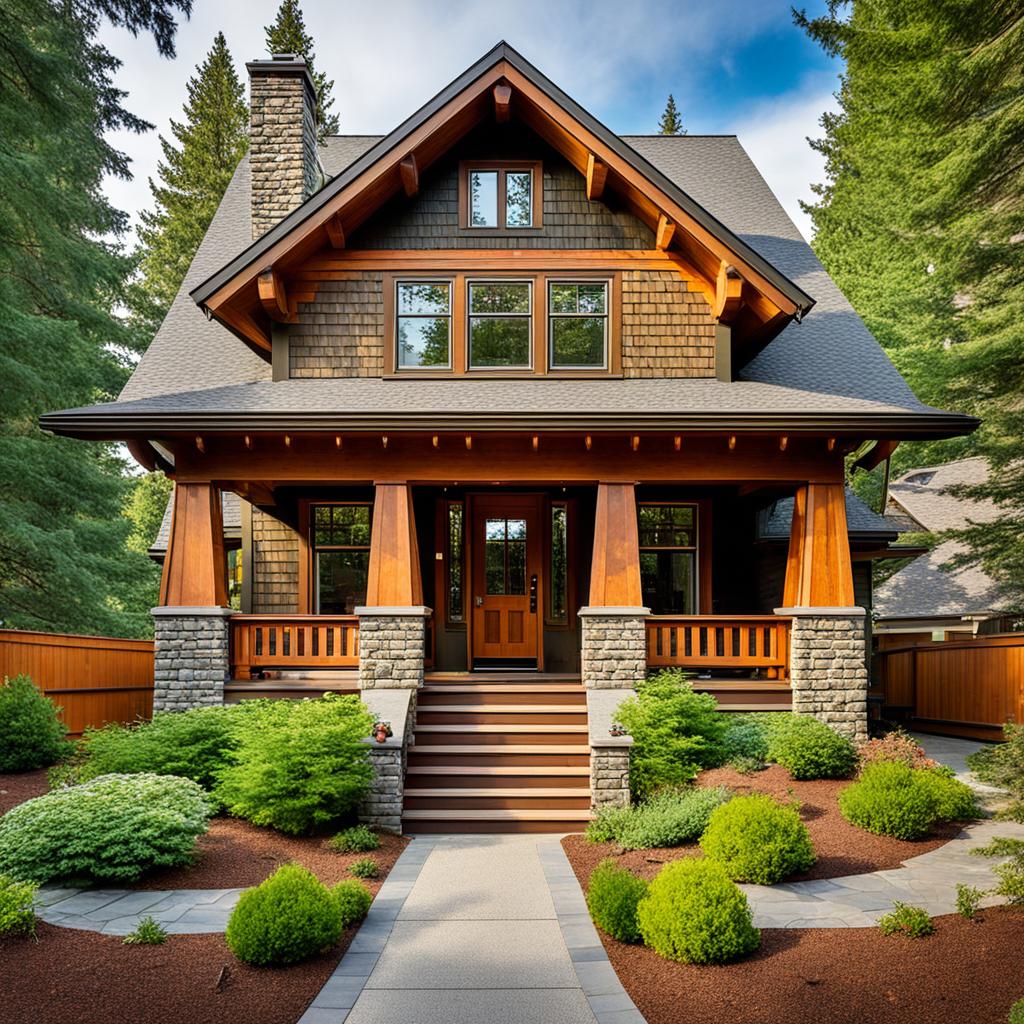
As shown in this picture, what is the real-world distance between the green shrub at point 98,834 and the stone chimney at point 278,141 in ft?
29.3

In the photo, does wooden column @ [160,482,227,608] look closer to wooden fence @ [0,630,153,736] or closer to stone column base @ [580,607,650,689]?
wooden fence @ [0,630,153,736]

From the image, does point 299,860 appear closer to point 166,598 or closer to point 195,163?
point 166,598

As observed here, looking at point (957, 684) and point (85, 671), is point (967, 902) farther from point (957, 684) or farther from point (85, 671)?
point (85, 671)

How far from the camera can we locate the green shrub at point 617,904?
216 inches

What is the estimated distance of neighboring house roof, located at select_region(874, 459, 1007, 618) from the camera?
832 inches

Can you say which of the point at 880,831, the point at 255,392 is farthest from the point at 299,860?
the point at 255,392

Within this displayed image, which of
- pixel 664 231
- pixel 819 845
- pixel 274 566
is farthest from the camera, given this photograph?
pixel 274 566

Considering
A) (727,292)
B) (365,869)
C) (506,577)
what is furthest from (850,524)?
(365,869)

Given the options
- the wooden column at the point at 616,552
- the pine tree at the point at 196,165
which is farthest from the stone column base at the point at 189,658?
the pine tree at the point at 196,165

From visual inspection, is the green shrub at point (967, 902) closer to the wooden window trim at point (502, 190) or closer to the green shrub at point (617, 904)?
the green shrub at point (617, 904)

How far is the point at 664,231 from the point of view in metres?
11.0

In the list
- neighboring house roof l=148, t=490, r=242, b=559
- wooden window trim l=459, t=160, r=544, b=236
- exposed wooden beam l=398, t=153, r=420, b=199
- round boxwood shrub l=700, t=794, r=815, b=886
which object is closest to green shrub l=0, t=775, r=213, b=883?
round boxwood shrub l=700, t=794, r=815, b=886

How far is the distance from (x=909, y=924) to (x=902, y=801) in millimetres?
Result: 2224

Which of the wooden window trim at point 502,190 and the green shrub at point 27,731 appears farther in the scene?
the wooden window trim at point 502,190
